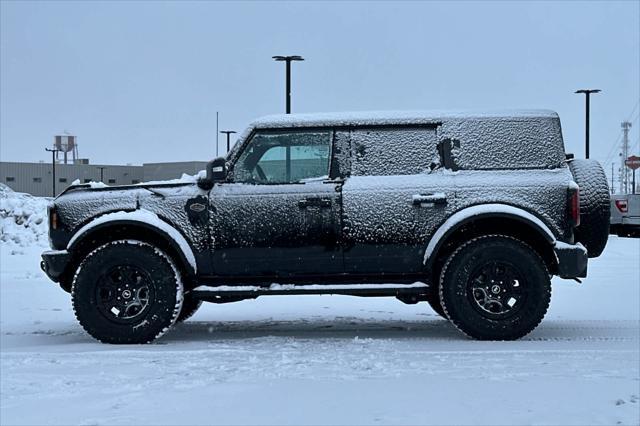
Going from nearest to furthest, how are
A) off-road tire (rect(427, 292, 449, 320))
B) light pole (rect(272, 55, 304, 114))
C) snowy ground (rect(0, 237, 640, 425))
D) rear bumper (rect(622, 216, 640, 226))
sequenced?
snowy ground (rect(0, 237, 640, 425)), off-road tire (rect(427, 292, 449, 320)), light pole (rect(272, 55, 304, 114)), rear bumper (rect(622, 216, 640, 226))

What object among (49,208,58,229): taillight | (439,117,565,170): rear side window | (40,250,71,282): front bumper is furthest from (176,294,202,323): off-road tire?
(439,117,565,170): rear side window

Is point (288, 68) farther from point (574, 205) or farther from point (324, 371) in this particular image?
point (324, 371)

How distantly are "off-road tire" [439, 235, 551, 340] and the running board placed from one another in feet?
0.97

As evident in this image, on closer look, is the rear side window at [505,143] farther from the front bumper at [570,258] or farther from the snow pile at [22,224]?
the snow pile at [22,224]

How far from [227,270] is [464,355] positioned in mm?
2107

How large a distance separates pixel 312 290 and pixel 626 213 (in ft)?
76.4

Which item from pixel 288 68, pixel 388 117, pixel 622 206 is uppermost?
pixel 288 68

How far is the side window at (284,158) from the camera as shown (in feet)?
A: 22.6

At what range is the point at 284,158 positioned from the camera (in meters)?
6.94

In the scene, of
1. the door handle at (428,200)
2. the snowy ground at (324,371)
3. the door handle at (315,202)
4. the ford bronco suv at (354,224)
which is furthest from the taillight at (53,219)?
the door handle at (428,200)

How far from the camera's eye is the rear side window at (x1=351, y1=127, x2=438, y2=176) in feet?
22.6

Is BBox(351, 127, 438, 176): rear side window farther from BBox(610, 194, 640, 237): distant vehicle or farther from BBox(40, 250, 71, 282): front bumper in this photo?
BBox(610, 194, 640, 237): distant vehicle

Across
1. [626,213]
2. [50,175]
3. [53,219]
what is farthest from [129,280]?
[50,175]

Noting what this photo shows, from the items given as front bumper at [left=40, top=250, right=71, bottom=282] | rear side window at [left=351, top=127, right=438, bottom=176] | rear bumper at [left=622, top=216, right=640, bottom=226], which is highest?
rear side window at [left=351, top=127, right=438, bottom=176]
